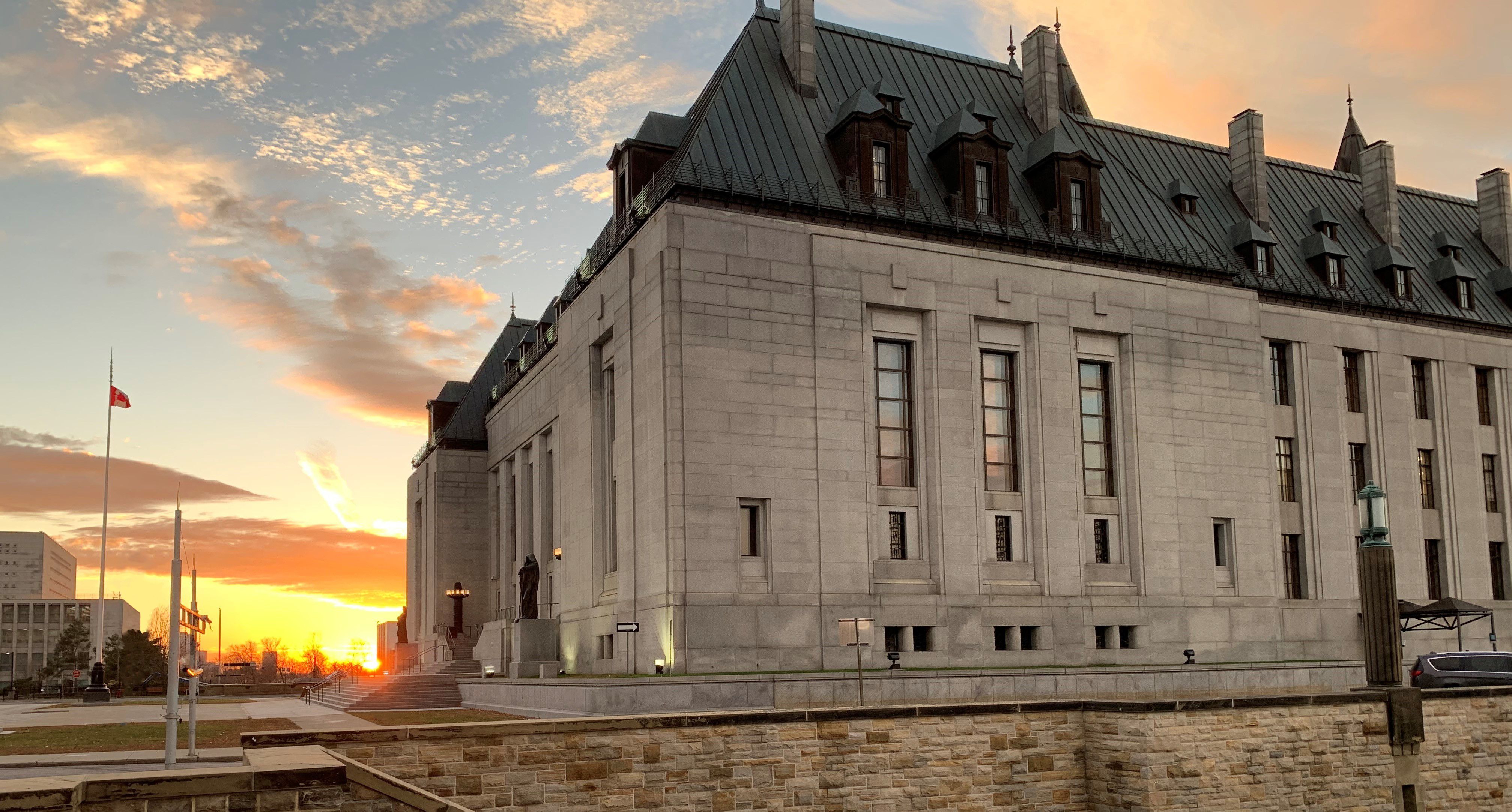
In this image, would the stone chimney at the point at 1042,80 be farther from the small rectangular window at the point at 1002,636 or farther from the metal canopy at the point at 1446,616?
the metal canopy at the point at 1446,616

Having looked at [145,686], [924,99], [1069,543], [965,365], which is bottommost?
[145,686]

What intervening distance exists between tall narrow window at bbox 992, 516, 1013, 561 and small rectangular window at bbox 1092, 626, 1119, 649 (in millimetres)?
4222

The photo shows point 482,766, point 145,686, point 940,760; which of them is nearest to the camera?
point 482,766

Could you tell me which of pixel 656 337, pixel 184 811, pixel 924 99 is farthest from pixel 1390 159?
pixel 184 811

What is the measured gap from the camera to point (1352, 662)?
140 feet

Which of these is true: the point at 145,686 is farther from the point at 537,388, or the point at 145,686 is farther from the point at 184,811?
the point at 184,811

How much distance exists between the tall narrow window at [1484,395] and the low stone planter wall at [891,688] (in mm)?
28031

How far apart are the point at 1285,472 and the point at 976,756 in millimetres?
35013

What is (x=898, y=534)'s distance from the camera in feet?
146

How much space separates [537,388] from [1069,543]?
28.1 metres

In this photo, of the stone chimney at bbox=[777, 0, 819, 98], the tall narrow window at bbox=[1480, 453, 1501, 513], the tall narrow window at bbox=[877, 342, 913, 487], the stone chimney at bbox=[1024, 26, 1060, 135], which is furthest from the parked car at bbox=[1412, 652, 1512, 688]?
the stone chimney at bbox=[777, 0, 819, 98]

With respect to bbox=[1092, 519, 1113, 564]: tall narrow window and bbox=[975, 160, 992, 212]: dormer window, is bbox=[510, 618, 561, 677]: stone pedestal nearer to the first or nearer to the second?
bbox=[1092, 519, 1113, 564]: tall narrow window

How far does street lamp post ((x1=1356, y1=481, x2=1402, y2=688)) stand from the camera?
2936cm

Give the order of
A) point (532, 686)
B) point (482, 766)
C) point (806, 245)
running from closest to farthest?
point (482, 766) → point (532, 686) → point (806, 245)
